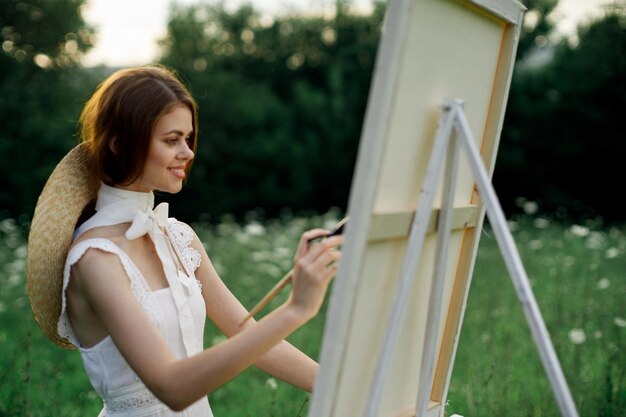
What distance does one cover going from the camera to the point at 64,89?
1388 centimetres

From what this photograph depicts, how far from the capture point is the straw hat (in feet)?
Answer: 5.85

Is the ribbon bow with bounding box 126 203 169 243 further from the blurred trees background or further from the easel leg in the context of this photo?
the blurred trees background

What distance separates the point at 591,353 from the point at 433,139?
2.82 m

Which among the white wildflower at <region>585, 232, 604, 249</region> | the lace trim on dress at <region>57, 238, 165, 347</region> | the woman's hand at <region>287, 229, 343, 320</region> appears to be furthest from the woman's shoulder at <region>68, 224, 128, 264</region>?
the white wildflower at <region>585, 232, 604, 249</region>

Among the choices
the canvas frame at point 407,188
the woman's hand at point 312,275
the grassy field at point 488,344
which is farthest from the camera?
the grassy field at point 488,344

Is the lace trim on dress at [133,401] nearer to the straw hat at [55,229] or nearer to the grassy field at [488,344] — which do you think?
the straw hat at [55,229]

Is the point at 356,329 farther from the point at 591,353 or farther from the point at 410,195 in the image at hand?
the point at 591,353

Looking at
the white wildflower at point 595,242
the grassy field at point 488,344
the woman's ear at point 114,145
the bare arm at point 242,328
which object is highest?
the woman's ear at point 114,145

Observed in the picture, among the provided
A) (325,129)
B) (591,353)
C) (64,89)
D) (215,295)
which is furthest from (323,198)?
(215,295)

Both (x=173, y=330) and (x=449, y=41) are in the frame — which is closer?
(x=449, y=41)

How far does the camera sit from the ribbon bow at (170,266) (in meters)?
1.80

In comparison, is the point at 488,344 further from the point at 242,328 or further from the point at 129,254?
the point at 129,254

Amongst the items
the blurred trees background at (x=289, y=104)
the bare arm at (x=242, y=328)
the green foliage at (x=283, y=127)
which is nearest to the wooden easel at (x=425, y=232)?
the bare arm at (x=242, y=328)

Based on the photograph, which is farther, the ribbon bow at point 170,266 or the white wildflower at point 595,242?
the white wildflower at point 595,242
